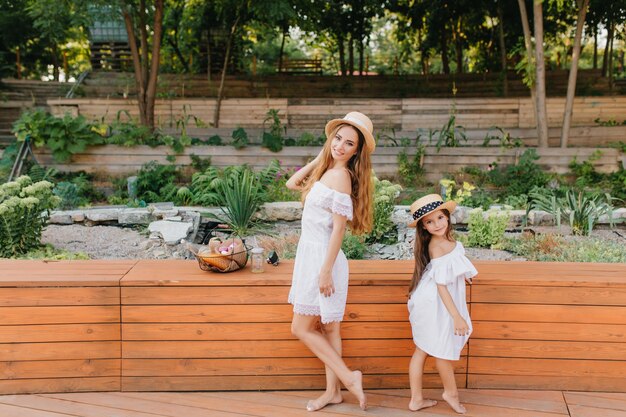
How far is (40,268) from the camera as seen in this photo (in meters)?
3.22

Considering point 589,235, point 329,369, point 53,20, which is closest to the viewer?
point 329,369

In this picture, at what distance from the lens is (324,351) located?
9.33 ft

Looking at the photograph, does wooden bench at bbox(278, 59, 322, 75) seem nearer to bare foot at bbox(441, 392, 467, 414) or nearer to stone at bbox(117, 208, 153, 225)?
stone at bbox(117, 208, 153, 225)

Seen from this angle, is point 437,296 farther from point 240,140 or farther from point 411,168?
point 240,140

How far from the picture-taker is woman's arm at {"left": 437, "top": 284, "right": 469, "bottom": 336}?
274 centimetres

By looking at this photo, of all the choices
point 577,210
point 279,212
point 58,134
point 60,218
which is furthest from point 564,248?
point 58,134

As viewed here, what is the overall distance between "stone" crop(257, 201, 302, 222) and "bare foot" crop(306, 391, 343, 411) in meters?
3.29

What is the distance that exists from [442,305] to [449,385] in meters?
0.43

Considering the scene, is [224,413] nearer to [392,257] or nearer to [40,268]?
[40,268]

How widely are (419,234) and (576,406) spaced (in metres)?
1.21

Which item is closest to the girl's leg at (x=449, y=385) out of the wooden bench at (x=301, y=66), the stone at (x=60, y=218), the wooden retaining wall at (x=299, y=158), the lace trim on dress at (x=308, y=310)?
the lace trim on dress at (x=308, y=310)

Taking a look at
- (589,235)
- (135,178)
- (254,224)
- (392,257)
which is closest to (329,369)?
(392,257)

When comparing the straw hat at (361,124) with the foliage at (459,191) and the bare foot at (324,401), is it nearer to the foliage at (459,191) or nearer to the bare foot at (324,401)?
the bare foot at (324,401)

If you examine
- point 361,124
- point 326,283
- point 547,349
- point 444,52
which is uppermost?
point 444,52
